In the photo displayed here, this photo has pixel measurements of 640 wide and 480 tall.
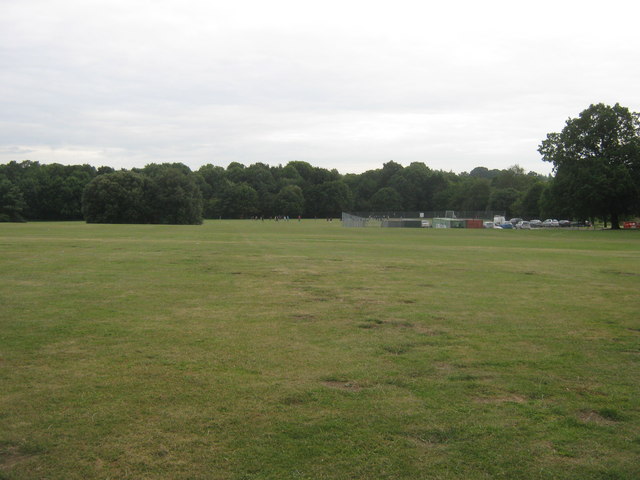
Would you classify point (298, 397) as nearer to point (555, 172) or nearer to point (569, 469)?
point (569, 469)

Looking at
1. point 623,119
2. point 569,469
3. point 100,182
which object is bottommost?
point 569,469

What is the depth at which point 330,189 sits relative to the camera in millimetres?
153625

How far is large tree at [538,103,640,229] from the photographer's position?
6462cm

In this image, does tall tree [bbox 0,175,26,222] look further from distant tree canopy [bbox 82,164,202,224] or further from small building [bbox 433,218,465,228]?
small building [bbox 433,218,465,228]

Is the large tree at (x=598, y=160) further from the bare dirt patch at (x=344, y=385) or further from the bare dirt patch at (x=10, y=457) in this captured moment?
the bare dirt patch at (x=10, y=457)

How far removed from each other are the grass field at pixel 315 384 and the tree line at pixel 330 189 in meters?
61.7

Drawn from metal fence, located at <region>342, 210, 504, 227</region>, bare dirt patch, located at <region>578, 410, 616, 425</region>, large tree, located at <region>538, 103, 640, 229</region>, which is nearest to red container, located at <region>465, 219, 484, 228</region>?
metal fence, located at <region>342, 210, 504, 227</region>

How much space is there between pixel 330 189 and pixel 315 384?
148 metres

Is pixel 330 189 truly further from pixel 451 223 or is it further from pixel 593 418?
pixel 593 418

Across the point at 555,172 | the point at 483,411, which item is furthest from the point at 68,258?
the point at 555,172

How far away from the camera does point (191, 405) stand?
587 centimetres

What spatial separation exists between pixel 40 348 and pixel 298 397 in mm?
4415

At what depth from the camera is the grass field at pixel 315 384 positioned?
185 inches

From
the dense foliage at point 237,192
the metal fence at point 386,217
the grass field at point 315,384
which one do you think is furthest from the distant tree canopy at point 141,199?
the grass field at point 315,384
